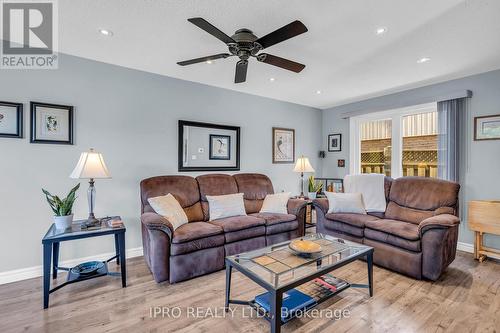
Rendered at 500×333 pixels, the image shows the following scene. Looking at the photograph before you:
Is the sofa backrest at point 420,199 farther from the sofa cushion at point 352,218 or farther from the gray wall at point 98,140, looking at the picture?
the gray wall at point 98,140

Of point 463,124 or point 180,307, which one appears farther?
point 463,124

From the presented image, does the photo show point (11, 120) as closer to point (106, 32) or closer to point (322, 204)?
point (106, 32)

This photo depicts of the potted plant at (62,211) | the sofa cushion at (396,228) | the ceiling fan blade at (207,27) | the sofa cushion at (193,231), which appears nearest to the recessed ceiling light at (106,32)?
the ceiling fan blade at (207,27)

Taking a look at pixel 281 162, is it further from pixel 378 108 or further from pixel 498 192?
pixel 498 192

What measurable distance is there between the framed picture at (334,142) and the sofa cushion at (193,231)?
11.2 feet

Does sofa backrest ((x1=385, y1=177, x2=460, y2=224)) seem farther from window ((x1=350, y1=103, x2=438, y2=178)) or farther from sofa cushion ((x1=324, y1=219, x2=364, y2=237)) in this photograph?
window ((x1=350, y1=103, x2=438, y2=178))

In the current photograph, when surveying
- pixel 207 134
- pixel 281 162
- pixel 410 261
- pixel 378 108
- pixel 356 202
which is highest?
pixel 378 108

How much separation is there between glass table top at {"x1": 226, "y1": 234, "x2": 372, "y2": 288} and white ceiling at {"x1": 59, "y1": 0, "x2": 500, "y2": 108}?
2062 millimetres

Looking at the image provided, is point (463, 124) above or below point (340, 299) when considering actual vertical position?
above

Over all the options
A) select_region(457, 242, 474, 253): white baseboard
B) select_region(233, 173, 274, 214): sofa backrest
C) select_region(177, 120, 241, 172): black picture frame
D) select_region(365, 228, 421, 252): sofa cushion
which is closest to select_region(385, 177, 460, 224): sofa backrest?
select_region(365, 228, 421, 252): sofa cushion

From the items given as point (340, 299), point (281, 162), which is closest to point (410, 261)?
point (340, 299)

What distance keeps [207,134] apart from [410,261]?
3.13 metres

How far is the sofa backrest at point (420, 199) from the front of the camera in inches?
117

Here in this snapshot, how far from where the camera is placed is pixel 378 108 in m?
4.32
